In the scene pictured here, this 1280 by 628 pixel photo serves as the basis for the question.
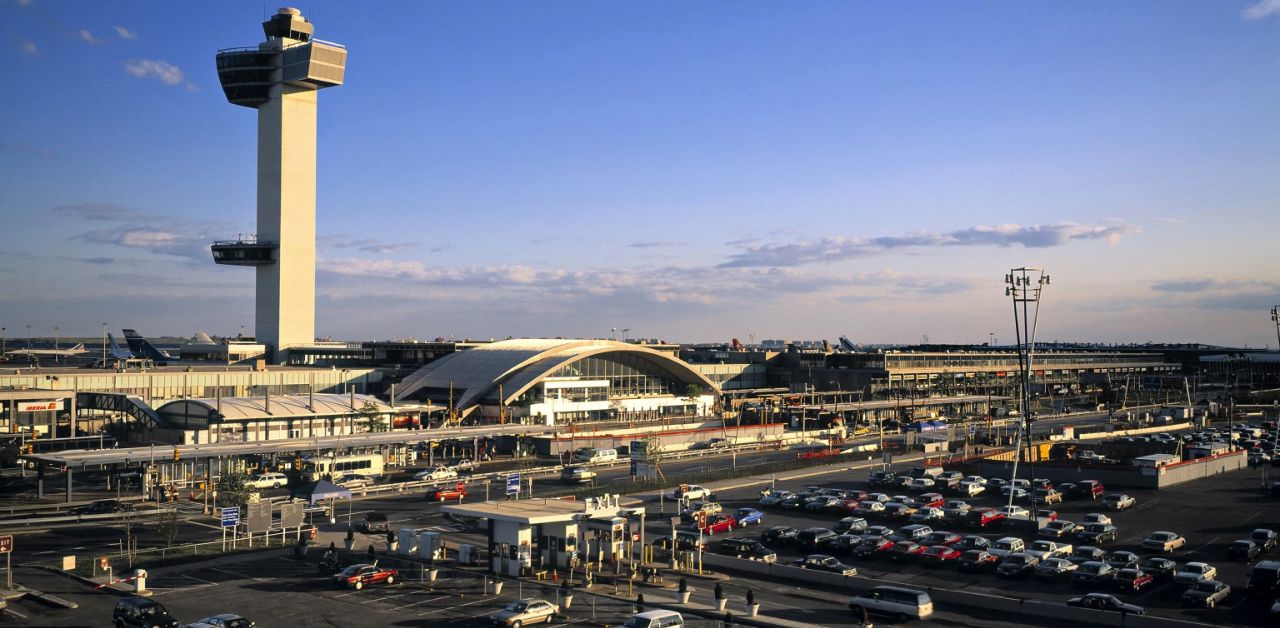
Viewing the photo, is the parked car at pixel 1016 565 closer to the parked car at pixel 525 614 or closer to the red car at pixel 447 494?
the parked car at pixel 525 614

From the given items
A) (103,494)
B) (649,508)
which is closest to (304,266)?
(103,494)

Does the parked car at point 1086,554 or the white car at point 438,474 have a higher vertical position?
the white car at point 438,474

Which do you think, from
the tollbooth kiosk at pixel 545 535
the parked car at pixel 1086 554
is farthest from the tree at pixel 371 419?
the parked car at pixel 1086 554

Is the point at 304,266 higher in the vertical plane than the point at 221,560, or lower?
higher

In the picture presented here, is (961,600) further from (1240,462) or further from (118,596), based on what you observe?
(1240,462)

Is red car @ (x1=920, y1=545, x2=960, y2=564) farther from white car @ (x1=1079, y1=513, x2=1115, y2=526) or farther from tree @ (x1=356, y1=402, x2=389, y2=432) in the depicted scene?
tree @ (x1=356, y1=402, x2=389, y2=432)

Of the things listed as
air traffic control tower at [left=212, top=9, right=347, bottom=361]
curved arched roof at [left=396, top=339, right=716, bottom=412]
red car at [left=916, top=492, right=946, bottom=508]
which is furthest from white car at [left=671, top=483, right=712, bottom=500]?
air traffic control tower at [left=212, top=9, right=347, bottom=361]
